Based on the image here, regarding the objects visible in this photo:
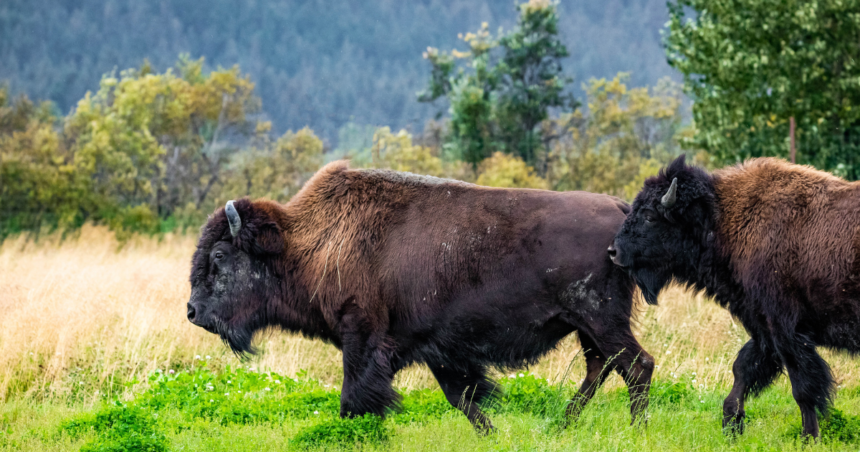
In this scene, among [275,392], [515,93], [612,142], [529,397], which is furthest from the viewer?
[612,142]

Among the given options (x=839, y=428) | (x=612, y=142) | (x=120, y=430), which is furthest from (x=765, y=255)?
(x=612, y=142)

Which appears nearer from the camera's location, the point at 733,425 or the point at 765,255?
the point at 765,255

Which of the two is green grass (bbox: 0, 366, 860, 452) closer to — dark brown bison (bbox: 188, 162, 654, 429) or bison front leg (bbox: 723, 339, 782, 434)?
bison front leg (bbox: 723, 339, 782, 434)

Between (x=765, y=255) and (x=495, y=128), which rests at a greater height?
(x=495, y=128)

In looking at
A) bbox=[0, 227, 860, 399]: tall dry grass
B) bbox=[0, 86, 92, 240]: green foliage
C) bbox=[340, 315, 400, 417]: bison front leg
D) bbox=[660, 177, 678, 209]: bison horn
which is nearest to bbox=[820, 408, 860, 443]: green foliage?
bbox=[0, 227, 860, 399]: tall dry grass

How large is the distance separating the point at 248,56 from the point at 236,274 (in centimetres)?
18087

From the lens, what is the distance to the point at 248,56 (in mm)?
177750

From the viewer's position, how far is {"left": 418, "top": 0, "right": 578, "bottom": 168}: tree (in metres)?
46.8

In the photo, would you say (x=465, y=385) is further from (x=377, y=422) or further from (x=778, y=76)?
(x=778, y=76)

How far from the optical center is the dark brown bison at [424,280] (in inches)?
245

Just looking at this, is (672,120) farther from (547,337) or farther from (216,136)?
(547,337)

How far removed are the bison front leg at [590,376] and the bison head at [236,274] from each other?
2.96m

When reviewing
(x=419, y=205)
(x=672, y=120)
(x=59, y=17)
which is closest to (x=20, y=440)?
(x=419, y=205)

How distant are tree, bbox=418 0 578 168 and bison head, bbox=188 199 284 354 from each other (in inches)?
1551
